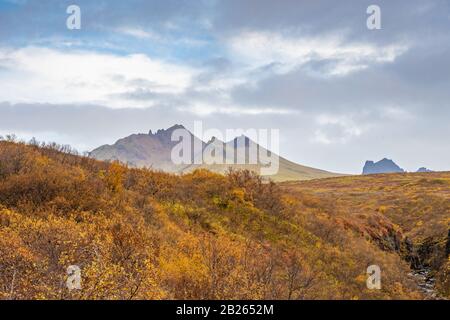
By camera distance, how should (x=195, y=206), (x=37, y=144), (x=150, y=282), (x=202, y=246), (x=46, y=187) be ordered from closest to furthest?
1. (x=150, y=282)
2. (x=202, y=246)
3. (x=46, y=187)
4. (x=195, y=206)
5. (x=37, y=144)

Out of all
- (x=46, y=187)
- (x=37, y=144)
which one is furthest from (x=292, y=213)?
(x=37, y=144)

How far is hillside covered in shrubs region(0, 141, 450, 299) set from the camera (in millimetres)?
11328

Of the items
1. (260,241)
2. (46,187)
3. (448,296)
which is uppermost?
(46,187)

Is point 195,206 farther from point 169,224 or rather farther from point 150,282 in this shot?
point 150,282

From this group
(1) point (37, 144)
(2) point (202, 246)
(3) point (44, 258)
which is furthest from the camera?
(1) point (37, 144)

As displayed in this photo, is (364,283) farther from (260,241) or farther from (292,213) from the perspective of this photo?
(292,213)

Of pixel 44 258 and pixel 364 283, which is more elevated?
pixel 44 258

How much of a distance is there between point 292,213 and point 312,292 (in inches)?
571

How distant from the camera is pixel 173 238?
18219 millimetres

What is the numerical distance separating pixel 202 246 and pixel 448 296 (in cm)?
1584

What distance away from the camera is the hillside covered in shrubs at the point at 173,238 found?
446 inches
